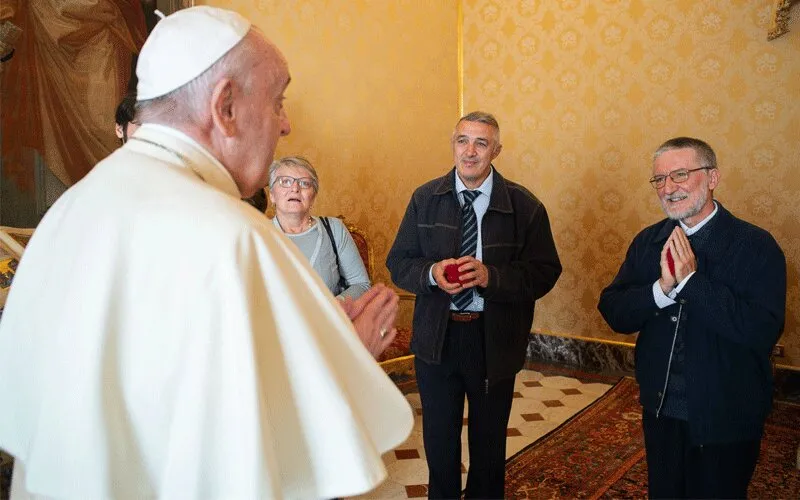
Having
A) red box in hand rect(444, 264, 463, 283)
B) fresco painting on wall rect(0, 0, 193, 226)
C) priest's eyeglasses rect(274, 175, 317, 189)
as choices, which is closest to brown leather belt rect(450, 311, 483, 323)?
red box in hand rect(444, 264, 463, 283)

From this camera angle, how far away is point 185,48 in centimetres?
136

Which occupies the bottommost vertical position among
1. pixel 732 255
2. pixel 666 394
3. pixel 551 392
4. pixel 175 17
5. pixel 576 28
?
pixel 551 392

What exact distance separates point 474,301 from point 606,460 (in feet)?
6.05

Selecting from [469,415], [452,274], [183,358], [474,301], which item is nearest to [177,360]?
[183,358]

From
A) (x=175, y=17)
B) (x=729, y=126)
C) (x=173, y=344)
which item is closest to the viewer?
(x=173, y=344)

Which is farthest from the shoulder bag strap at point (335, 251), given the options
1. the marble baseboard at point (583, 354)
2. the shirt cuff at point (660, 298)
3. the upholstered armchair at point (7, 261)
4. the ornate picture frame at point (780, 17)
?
the ornate picture frame at point (780, 17)

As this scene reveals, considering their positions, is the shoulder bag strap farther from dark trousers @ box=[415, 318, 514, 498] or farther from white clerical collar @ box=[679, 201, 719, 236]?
white clerical collar @ box=[679, 201, 719, 236]

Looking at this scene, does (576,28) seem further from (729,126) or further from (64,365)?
(64,365)

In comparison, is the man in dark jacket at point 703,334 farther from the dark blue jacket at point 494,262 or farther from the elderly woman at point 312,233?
the elderly woman at point 312,233

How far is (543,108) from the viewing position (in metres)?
6.75

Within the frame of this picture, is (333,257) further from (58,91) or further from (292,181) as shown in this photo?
(58,91)

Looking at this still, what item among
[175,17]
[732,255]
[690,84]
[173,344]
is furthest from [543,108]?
[173,344]

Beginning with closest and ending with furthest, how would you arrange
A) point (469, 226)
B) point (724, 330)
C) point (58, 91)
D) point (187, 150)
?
point (187, 150) → point (724, 330) → point (469, 226) → point (58, 91)

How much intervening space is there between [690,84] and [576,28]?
1313 mm
